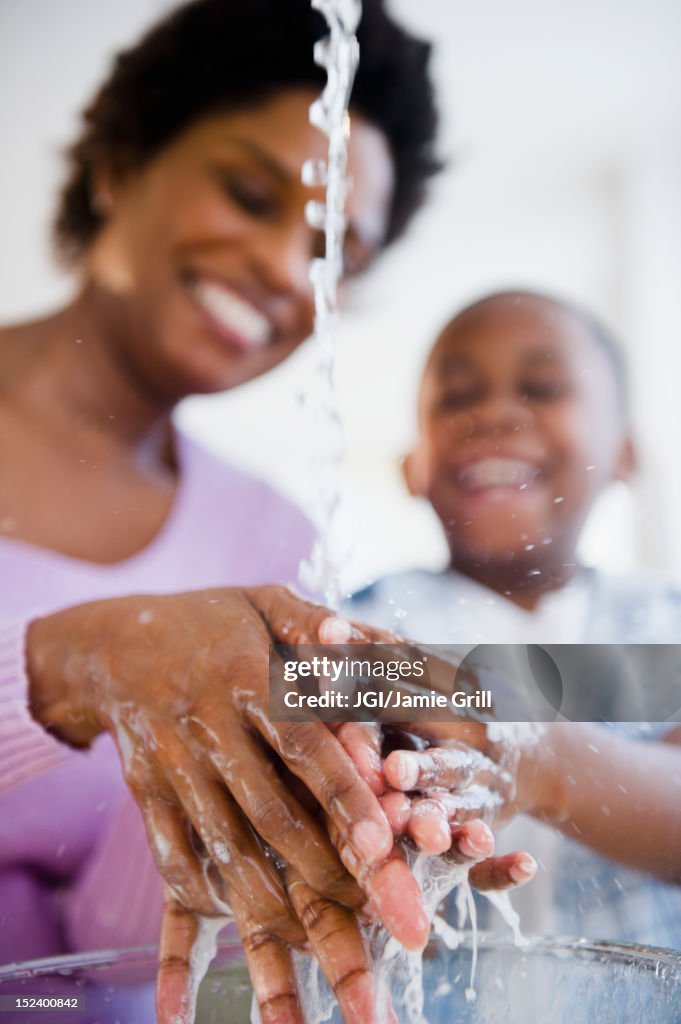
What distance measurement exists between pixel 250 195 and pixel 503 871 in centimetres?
53

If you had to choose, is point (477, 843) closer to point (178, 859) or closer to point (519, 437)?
point (178, 859)

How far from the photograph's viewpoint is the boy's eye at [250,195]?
2.29ft

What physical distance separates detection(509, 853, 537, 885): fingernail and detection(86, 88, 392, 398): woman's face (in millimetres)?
415

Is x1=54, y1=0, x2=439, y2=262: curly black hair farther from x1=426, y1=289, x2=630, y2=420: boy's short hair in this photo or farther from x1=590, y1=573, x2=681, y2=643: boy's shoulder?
x1=590, y1=573, x2=681, y2=643: boy's shoulder

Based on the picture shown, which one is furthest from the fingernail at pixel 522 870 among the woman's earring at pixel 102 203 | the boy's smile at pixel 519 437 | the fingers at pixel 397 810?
the woman's earring at pixel 102 203

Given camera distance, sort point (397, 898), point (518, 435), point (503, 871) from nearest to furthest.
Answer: point (397, 898), point (503, 871), point (518, 435)

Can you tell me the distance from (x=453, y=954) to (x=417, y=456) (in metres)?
0.35

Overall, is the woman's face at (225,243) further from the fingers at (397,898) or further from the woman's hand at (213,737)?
the fingers at (397,898)

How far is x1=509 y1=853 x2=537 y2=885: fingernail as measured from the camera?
553 millimetres

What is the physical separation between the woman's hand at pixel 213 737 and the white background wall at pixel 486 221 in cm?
15

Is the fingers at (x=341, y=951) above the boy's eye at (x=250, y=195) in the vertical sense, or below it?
below

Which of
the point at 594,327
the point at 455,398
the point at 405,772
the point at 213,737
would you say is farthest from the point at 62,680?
the point at 594,327

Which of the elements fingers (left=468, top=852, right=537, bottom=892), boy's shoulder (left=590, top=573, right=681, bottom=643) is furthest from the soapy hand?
boy's shoulder (left=590, top=573, right=681, bottom=643)

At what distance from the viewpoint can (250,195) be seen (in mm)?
701
